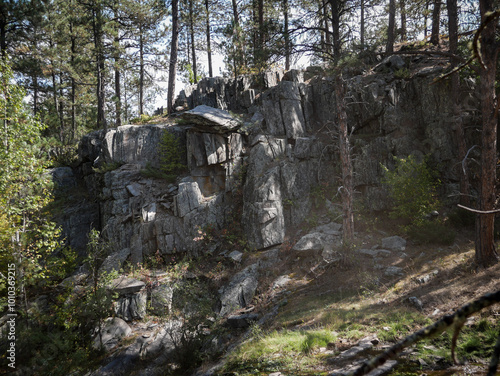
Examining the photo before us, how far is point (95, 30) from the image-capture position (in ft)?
66.7

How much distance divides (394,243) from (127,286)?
11.7m

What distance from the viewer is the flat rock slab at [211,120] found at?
15.2m

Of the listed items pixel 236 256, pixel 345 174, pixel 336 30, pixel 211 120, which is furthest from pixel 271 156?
pixel 336 30

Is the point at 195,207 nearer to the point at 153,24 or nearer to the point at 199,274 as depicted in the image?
the point at 199,274

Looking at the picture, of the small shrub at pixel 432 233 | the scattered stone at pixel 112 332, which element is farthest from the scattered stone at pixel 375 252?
the scattered stone at pixel 112 332

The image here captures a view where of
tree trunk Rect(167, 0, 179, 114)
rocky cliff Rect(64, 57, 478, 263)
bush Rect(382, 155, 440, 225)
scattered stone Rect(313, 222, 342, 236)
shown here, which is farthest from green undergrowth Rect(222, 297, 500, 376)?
tree trunk Rect(167, 0, 179, 114)

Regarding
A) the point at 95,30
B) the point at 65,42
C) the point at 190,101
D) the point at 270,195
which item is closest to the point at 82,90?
the point at 65,42

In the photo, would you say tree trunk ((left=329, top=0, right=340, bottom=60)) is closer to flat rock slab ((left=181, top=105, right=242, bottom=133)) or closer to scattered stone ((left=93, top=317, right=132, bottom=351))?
flat rock slab ((left=181, top=105, right=242, bottom=133))

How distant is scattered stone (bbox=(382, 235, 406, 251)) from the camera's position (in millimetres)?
11461

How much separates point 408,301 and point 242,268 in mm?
6801

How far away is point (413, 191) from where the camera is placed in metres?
11.7

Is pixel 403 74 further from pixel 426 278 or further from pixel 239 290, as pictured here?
pixel 239 290

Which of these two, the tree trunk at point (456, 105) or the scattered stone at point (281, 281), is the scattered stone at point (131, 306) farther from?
the tree trunk at point (456, 105)

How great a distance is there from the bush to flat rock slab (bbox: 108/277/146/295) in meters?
11.8
